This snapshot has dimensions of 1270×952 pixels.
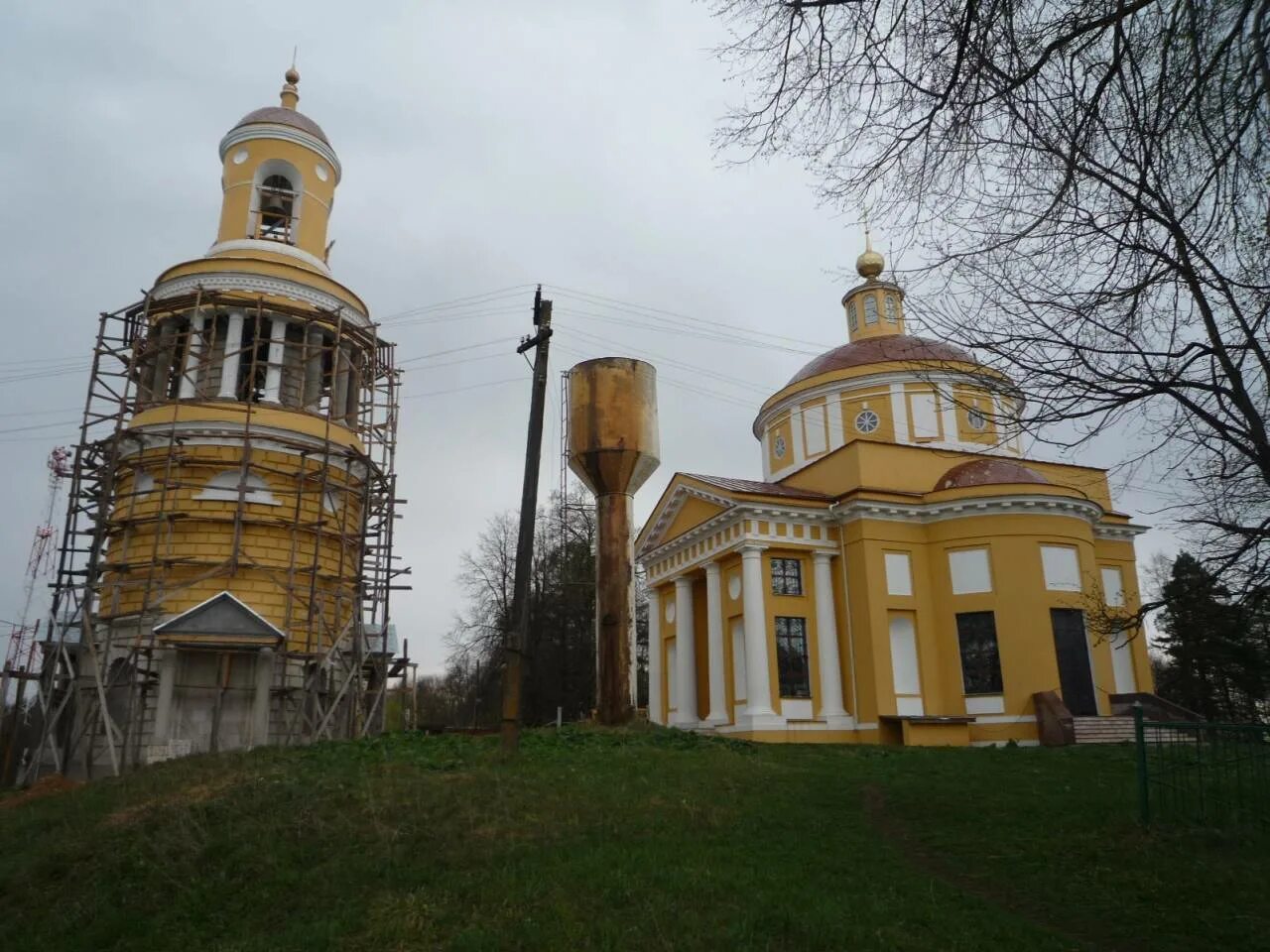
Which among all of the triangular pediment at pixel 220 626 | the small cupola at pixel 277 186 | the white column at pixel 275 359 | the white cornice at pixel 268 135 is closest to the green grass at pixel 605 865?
the triangular pediment at pixel 220 626

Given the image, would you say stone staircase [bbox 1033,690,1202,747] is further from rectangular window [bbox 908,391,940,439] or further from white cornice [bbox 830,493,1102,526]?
rectangular window [bbox 908,391,940,439]

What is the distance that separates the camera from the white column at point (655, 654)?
31938mm

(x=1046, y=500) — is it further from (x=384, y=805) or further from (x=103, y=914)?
(x=103, y=914)

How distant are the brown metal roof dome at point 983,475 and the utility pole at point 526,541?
1572 centimetres

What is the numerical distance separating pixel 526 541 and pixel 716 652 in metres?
14.9

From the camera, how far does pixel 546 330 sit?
15.0 meters

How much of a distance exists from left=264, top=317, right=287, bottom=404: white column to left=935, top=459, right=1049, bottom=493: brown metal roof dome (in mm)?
19594

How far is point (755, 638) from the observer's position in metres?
25.3

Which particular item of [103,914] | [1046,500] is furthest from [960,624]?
[103,914]

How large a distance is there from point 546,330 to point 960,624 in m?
16.4

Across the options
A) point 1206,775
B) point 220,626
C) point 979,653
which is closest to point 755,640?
point 979,653

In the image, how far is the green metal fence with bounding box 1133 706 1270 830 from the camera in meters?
9.62

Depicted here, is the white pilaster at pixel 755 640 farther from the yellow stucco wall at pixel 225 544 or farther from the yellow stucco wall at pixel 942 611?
the yellow stucco wall at pixel 225 544

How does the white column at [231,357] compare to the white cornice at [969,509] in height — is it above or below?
above
